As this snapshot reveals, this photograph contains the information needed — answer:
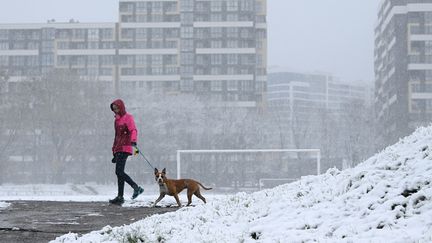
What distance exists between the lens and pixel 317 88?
7682 inches

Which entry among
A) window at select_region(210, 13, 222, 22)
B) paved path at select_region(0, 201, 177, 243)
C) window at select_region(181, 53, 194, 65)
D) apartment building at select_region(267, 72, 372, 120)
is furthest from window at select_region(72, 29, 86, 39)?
apartment building at select_region(267, 72, 372, 120)

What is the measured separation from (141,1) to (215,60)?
1508 centimetres

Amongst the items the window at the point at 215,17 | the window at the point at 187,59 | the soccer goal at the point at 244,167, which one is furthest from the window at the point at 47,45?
the soccer goal at the point at 244,167

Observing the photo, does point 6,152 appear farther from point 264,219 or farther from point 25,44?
point 264,219

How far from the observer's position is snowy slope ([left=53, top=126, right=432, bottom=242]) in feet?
17.3

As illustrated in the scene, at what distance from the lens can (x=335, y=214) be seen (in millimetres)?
5812

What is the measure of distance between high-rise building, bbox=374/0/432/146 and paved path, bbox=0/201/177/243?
6998cm

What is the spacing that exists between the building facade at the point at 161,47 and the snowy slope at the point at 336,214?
8580cm

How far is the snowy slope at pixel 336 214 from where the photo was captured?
5.26 m

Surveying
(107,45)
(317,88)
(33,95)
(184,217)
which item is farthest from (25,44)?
(317,88)

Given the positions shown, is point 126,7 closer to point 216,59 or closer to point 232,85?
point 216,59

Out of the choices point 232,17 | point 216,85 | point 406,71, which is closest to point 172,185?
point 406,71

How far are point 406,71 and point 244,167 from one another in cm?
5063

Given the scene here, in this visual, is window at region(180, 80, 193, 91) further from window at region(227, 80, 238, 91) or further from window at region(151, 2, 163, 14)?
window at region(151, 2, 163, 14)
